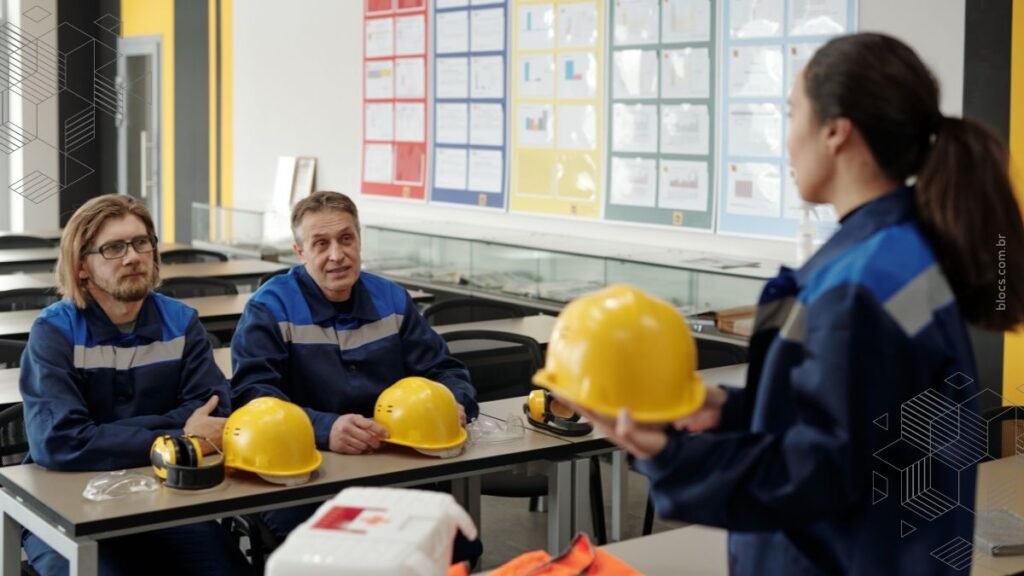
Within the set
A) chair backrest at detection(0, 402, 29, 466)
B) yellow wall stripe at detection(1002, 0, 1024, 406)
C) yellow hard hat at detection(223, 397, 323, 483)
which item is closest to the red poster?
yellow wall stripe at detection(1002, 0, 1024, 406)

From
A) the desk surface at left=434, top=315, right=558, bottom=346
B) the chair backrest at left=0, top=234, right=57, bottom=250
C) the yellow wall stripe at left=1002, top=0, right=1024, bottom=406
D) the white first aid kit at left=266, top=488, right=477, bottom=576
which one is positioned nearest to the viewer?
the white first aid kit at left=266, top=488, right=477, bottom=576

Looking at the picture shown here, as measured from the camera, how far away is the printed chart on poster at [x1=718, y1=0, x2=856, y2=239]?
5492 mm

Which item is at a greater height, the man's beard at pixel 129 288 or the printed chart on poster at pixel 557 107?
the printed chart on poster at pixel 557 107

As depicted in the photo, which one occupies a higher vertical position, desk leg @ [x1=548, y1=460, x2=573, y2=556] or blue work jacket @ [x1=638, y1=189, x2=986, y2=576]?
blue work jacket @ [x1=638, y1=189, x2=986, y2=576]

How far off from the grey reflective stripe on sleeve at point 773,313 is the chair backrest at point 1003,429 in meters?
2.38

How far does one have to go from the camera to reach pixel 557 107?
6.80 m

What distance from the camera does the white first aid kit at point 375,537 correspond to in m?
1.27

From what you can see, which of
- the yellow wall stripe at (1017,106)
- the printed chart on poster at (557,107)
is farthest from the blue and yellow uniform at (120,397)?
the printed chart on poster at (557,107)

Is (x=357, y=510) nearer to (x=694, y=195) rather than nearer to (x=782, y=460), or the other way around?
(x=782, y=460)

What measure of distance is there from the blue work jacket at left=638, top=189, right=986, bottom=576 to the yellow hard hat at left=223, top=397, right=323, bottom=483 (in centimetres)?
159

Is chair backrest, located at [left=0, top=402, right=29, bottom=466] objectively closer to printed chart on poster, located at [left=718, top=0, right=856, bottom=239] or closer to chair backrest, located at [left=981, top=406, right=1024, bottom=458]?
chair backrest, located at [left=981, top=406, right=1024, bottom=458]
